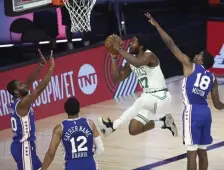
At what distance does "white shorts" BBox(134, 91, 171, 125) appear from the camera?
10.1m

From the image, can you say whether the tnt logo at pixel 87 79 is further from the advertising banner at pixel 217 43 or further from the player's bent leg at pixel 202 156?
the player's bent leg at pixel 202 156

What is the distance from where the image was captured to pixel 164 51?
16312 millimetres

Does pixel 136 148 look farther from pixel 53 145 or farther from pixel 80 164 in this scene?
pixel 53 145

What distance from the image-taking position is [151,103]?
10.1 meters

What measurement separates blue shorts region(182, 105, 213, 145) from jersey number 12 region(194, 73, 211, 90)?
9.8 inches

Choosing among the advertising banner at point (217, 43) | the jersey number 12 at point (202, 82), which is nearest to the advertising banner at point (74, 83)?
the advertising banner at point (217, 43)

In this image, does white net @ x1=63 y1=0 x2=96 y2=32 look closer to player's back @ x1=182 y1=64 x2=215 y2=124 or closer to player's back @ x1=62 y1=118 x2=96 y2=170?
player's back @ x1=182 y1=64 x2=215 y2=124

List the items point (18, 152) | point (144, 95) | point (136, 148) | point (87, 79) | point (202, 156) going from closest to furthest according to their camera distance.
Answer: point (18, 152) → point (202, 156) → point (144, 95) → point (136, 148) → point (87, 79)

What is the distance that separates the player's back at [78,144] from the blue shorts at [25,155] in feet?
3.88

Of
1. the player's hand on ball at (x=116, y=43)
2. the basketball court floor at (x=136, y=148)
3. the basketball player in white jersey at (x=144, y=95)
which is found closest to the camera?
the player's hand on ball at (x=116, y=43)

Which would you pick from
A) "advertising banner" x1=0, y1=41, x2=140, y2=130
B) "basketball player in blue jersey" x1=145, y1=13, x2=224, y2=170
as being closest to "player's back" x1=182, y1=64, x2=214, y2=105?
"basketball player in blue jersey" x1=145, y1=13, x2=224, y2=170

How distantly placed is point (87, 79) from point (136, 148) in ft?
10.6

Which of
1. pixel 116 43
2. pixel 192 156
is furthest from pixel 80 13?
pixel 192 156

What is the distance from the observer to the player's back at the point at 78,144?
739 centimetres
